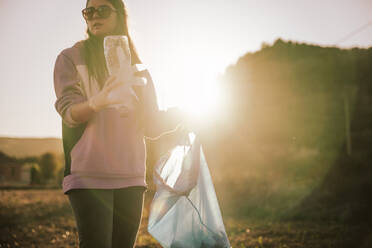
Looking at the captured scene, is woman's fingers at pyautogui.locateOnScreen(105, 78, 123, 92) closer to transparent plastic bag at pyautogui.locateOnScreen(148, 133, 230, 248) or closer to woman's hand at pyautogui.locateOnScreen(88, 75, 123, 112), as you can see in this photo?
woman's hand at pyautogui.locateOnScreen(88, 75, 123, 112)

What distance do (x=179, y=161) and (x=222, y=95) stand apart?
27232 mm

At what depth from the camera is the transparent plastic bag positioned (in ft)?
6.90

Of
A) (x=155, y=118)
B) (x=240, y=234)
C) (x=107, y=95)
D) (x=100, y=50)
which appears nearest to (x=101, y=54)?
(x=100, y=50)

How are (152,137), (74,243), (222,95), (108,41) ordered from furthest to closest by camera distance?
(222,95) < (74,243) < (152,137) < (108,41)

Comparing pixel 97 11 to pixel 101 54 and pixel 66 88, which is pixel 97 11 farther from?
pixel 66 88

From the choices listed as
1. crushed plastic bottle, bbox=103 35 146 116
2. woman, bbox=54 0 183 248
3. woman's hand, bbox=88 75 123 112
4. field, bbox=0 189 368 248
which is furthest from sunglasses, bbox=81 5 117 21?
field, bbox=0 189 368 248

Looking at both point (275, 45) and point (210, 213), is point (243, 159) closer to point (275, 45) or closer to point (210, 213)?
point (275, 45)

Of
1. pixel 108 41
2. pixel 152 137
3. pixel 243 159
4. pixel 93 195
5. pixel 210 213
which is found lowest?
pixel 243 159

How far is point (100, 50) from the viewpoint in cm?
178

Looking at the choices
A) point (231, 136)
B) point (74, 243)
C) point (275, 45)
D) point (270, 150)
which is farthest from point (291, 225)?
point (275, 45)

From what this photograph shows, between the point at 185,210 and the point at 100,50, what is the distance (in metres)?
1.08

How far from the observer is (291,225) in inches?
313

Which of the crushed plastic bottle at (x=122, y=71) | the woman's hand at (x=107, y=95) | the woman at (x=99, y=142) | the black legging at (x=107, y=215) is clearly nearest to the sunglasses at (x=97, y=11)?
the woman at (x=99, y=142)

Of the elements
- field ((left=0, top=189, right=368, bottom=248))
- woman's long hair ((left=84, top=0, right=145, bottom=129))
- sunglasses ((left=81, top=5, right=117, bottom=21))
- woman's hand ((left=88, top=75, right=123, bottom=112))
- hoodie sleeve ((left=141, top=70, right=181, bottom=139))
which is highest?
sunglasses ((left=81, top=5, right=117, bottom=21))
